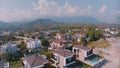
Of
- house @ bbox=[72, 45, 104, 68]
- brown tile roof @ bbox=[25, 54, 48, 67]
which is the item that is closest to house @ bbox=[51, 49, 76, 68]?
house @ bbox=[72, 45, 104, 68]

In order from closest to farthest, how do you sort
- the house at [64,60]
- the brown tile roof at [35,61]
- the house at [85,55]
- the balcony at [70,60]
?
the brown tile roof at [35,61] < the house at [64,60] < the balcony at [70,60] < the house at [85,55]

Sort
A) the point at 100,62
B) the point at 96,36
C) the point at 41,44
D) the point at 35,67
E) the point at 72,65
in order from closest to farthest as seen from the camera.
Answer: the point at 35,67 < the point at 72,65 < the point at 100,62 < the point at 41,44 < the point at 96,36

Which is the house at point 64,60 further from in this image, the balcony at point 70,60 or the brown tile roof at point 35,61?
the brown tile roof at point 35,61

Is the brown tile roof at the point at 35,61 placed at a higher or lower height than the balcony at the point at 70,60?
higher

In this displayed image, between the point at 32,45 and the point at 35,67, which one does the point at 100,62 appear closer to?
the point at 35,67

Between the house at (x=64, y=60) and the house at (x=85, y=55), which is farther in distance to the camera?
the house at (x=85, y=55)

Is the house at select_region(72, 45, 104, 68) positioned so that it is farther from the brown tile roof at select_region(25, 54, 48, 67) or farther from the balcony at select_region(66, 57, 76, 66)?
the brown tile roof at select_region(25, 54, 48, 67)

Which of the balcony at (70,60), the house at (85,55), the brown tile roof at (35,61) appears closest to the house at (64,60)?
the balcony at (70,60)

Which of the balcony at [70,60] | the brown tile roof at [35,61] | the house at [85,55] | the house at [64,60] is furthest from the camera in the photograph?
the house at [85,55]

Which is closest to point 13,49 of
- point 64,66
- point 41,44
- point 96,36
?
point 41,44

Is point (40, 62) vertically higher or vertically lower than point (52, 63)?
higher

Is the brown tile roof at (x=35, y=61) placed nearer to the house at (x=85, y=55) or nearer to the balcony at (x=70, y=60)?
the balcony at (x=70, y=60)
